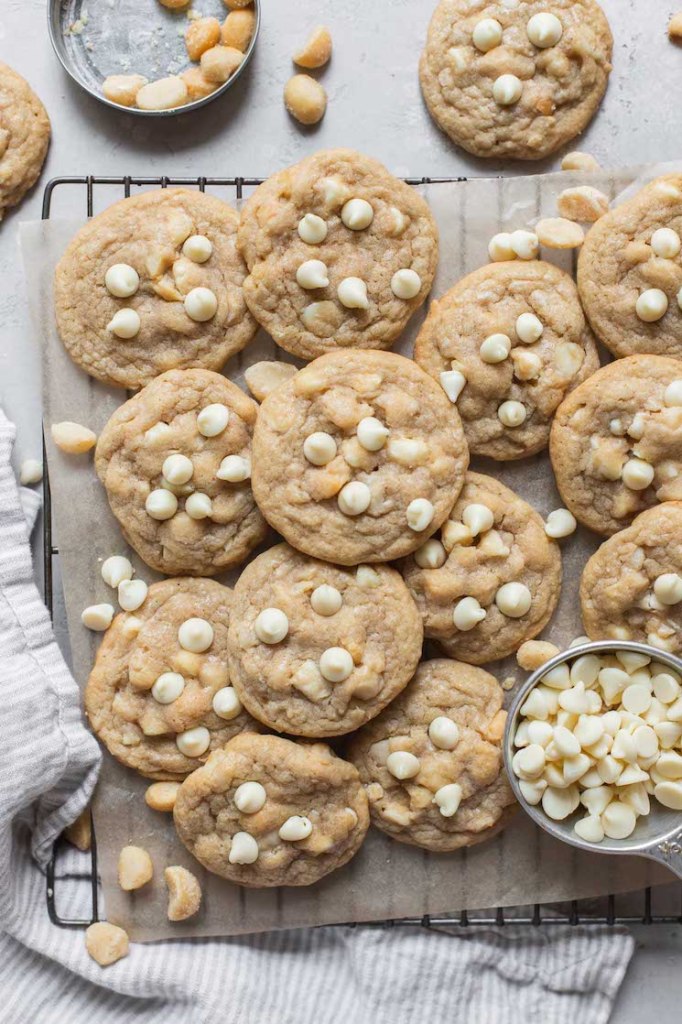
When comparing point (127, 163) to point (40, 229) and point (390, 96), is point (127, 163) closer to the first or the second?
point (40, 229)

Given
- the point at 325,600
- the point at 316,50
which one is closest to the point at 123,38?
the point at 316,50

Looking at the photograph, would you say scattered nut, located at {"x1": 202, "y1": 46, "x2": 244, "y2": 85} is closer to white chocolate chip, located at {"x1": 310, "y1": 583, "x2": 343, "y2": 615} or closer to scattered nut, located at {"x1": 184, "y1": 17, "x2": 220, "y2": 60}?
scattered nut, located at {"x1": 184, "y1": 17, "x2": 220, "y2": 60}

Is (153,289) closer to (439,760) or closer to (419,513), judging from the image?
(419,513)

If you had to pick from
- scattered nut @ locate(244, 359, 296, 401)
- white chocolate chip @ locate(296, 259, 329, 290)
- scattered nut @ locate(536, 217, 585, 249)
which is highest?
scattered nut @ locate(536, 217, 585, 249)

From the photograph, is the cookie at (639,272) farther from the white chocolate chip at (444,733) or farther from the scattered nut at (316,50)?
the white chocolate chip at (444,733)

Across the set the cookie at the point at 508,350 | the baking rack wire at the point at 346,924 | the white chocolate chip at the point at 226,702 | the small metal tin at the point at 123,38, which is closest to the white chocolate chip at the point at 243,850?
the white chocolate chip at the point at 226,702

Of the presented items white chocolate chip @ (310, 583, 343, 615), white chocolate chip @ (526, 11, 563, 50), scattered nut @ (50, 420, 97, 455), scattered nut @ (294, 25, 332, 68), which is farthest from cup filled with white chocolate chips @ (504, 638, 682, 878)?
scattered nut @ (294, 25, 332, 68)
